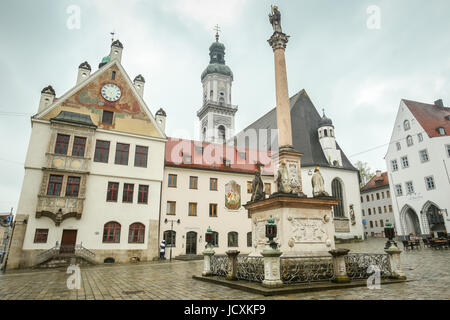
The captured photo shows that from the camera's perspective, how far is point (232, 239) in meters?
29.1

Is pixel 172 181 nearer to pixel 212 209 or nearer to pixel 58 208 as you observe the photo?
pixel 212 209

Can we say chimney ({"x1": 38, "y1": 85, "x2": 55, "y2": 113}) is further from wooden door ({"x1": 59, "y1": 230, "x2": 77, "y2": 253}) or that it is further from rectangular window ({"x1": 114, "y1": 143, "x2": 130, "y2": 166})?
wooden door ({"x1": 59, "y1": 230, "x2": 77, "y2": 253})

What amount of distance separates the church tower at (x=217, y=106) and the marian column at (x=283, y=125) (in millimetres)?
42204

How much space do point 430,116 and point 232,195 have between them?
2584 cm

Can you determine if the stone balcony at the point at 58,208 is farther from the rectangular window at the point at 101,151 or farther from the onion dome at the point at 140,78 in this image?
the onion dome at the point at 140,78

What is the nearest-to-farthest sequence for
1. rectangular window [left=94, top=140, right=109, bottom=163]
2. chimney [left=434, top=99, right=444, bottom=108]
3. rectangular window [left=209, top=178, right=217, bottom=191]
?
rectangular window [left=94, top=140, right=109, bottom=163]
rectangular window [left=209, top=178, right=217, bottom=191]
chimney [left=434, top=99, right=444, bottom=108]

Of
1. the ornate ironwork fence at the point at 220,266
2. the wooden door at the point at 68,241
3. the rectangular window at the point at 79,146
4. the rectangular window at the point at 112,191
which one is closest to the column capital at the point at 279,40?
the ornate ironwork fence at the point at 220,266

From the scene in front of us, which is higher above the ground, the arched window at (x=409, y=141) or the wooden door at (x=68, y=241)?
the arched window at (x=409, y=141)

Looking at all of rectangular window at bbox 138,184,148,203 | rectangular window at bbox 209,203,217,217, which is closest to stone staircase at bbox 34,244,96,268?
rectangular window at bbox 138,184,148,203

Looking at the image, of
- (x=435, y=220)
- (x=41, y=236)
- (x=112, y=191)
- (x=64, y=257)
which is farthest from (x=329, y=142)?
(x=41, y=236)

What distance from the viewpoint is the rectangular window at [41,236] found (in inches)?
814

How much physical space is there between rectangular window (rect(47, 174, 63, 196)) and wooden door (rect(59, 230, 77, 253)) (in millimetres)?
A: 3009

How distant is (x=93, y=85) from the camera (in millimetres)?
25266

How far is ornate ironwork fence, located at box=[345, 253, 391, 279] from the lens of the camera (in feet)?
28.7
